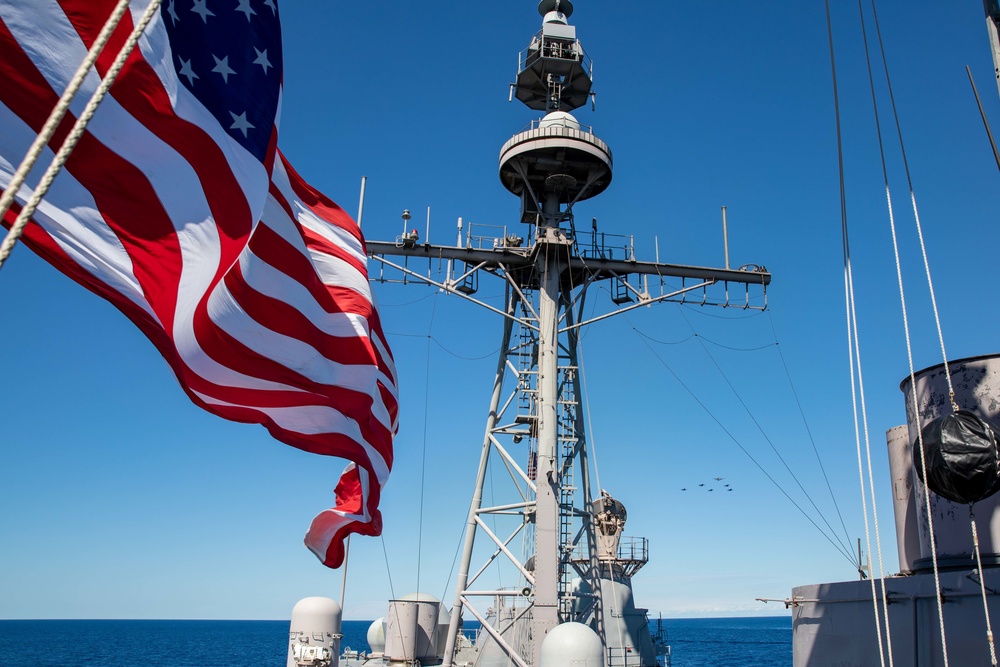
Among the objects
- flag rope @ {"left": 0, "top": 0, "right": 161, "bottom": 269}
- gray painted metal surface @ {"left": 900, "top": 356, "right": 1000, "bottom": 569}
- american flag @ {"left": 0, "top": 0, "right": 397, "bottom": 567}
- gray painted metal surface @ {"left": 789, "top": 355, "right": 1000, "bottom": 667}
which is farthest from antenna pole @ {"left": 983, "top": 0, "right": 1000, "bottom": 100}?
flag rope @ {"left": 0, "top": 0, "right": 161, "bottom": 269}

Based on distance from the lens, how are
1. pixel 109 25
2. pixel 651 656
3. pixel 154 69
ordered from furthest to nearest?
pixel 651 656
pixel 154 69
pixel 109 25

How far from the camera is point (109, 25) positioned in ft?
7.82

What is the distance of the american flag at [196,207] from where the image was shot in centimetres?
412

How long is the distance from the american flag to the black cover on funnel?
4791 millimetres

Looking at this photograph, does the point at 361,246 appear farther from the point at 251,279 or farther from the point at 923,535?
the point at 923,535

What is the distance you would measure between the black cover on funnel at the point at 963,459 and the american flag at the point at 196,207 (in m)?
4.79

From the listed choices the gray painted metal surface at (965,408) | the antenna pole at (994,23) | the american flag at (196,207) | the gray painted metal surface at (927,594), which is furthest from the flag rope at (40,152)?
the gray painted metal surface at (965,408)

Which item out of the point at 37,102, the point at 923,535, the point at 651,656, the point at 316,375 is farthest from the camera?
the point at 651,656

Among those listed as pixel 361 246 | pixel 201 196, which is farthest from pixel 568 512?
pixel 201 196

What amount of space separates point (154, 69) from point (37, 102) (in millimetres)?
739

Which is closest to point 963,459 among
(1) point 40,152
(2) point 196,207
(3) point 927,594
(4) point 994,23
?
(3) point 927,594

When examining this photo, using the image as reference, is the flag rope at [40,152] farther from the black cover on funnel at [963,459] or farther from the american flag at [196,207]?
the black cover on funnel at [963,459]

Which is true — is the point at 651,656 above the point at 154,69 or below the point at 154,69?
below

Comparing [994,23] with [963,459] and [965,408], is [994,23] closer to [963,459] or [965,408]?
[963,459]
